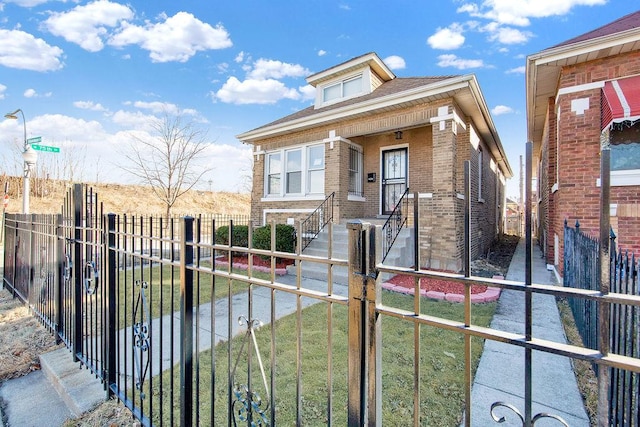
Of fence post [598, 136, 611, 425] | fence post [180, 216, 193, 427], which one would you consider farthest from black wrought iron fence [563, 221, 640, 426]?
fence post [180, 216, 193, 427]

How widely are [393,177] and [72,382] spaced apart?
366 inches

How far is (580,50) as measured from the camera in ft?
19.0

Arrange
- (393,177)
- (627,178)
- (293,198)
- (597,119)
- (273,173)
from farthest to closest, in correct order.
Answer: (273,173) → (293,198) → (393,177) → (597,119) → (627,178)

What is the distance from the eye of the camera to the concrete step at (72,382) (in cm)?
265

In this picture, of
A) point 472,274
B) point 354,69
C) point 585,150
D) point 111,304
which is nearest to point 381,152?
point 354,69

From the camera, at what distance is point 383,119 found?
344 inches

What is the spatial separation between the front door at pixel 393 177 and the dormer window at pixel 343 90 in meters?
2.48

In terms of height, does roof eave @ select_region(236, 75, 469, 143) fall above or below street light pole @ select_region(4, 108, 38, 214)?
above

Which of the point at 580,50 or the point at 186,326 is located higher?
the point at 580,50

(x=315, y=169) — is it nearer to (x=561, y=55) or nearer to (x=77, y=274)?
(x=561, y=55)

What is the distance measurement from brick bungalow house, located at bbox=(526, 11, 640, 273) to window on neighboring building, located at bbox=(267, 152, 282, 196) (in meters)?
8.02

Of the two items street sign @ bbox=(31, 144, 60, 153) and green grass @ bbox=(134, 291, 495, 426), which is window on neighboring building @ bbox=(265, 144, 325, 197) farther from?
green grass @ bbox=(134, 291, 495, 426)

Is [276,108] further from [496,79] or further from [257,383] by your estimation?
[257,383]

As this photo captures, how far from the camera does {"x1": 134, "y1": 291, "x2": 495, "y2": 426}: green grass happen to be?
7.93ft
